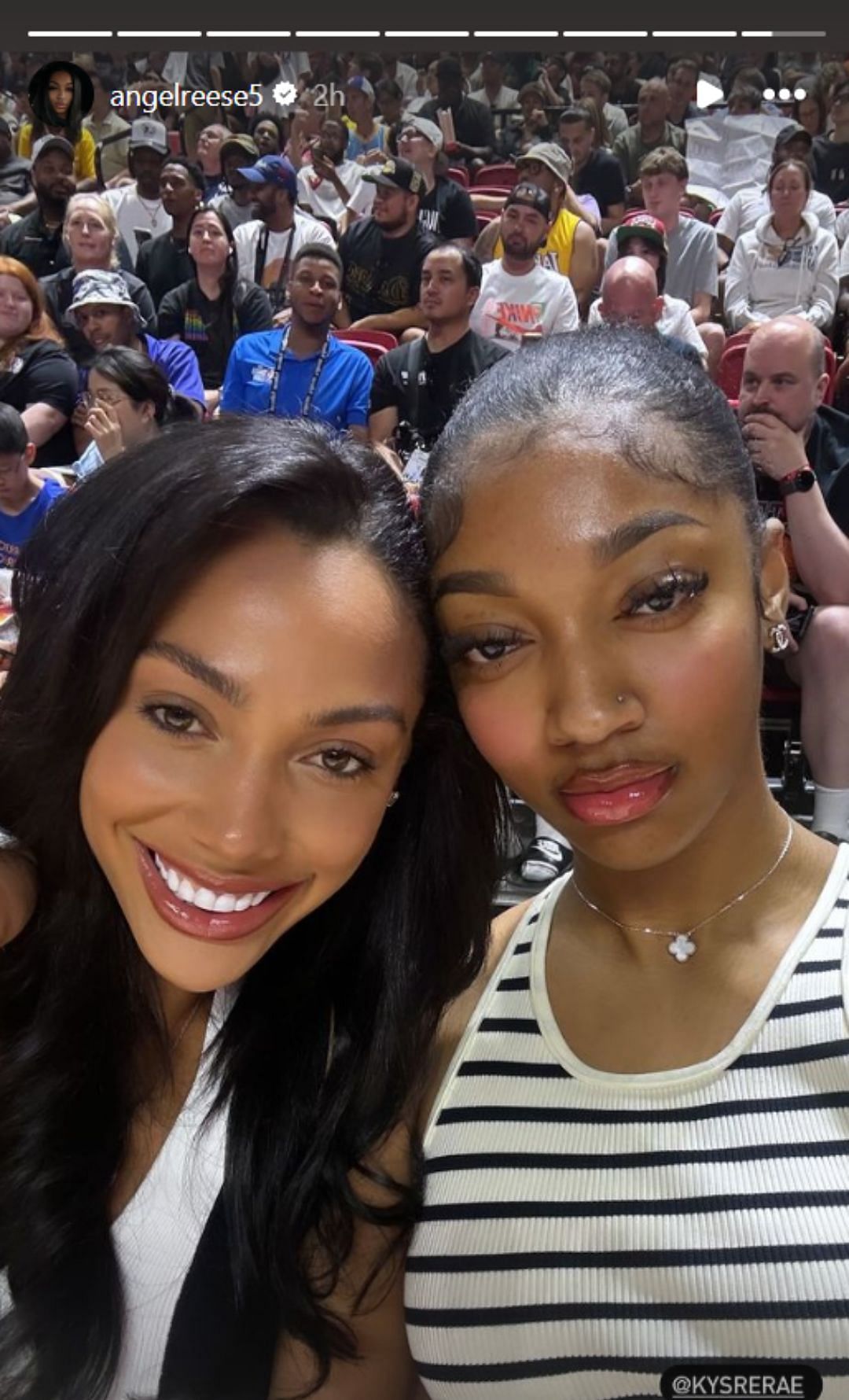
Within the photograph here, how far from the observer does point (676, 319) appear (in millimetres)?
4090

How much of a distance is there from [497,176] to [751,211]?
50.4 inches

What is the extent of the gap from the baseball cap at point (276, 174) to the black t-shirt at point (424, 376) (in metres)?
0.78

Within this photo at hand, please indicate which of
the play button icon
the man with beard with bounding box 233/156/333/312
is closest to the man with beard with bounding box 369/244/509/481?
the man with beard with bounding box 233/156/333/312

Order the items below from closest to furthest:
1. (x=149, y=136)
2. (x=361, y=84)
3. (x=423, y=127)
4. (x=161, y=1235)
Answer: (x=161, y=1235) < (x=361, y=84) < (x=149, y=136) < (x=423, y=127)

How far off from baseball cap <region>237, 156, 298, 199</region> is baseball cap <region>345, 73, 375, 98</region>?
4.99 ft

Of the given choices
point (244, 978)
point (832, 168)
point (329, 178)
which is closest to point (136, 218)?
point (329, 178)

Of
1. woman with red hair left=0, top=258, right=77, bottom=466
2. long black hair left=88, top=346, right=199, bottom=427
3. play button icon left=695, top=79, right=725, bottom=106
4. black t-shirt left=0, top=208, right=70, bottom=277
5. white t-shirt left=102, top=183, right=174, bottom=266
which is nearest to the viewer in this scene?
play button icon left=695, top=79, right=725, bottom=106

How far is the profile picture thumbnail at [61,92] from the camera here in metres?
1.00

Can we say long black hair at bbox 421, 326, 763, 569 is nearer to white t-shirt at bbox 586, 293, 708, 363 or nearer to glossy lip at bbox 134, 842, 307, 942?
glossy lip at bbox 134, 842, 307, 942

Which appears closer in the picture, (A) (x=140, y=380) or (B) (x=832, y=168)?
(B) (x=832, y=168)

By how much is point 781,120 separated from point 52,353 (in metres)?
2.54

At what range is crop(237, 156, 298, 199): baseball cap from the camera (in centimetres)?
399

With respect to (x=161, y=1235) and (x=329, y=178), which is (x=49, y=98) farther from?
(x=329, y=178)

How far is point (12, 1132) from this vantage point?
1080 millimetres
